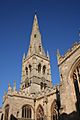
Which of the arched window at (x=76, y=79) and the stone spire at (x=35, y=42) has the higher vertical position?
the stone spire at (x=35, y=42)

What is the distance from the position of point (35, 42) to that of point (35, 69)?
7982 mm

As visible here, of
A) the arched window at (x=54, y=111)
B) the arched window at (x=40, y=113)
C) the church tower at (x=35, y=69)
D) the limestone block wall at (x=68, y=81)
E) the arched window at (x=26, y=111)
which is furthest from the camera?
the church tower at (x=35, y=69)

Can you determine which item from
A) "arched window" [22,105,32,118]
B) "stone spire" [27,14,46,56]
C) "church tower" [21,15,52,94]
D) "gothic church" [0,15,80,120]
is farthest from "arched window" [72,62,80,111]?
"stone spire" [27,14,46,56]

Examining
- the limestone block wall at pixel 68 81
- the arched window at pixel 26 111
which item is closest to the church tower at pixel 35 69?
the arched window at pixel 26 111

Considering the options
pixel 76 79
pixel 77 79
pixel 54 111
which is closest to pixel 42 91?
pixel 54 111

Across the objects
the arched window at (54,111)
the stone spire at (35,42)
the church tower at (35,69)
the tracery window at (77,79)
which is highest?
the stone spire at (35,42)

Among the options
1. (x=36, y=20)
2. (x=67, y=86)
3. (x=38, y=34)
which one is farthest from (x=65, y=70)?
(x=36, y=20)

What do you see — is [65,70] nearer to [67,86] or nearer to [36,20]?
[67,86]

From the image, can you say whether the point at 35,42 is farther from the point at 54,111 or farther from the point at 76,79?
the point at 76,79

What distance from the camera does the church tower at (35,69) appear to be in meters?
32.2

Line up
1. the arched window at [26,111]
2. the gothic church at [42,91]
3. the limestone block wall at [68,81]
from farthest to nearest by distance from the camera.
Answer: the arched window at [26,111] → the gothic church at [42,91] → the limestone block wall at [68,81]

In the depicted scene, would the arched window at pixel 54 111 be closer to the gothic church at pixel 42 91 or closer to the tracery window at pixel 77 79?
the gothic church at pixel 42 91

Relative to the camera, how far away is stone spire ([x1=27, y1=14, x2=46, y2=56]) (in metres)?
37.6

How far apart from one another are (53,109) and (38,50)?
714 inches
